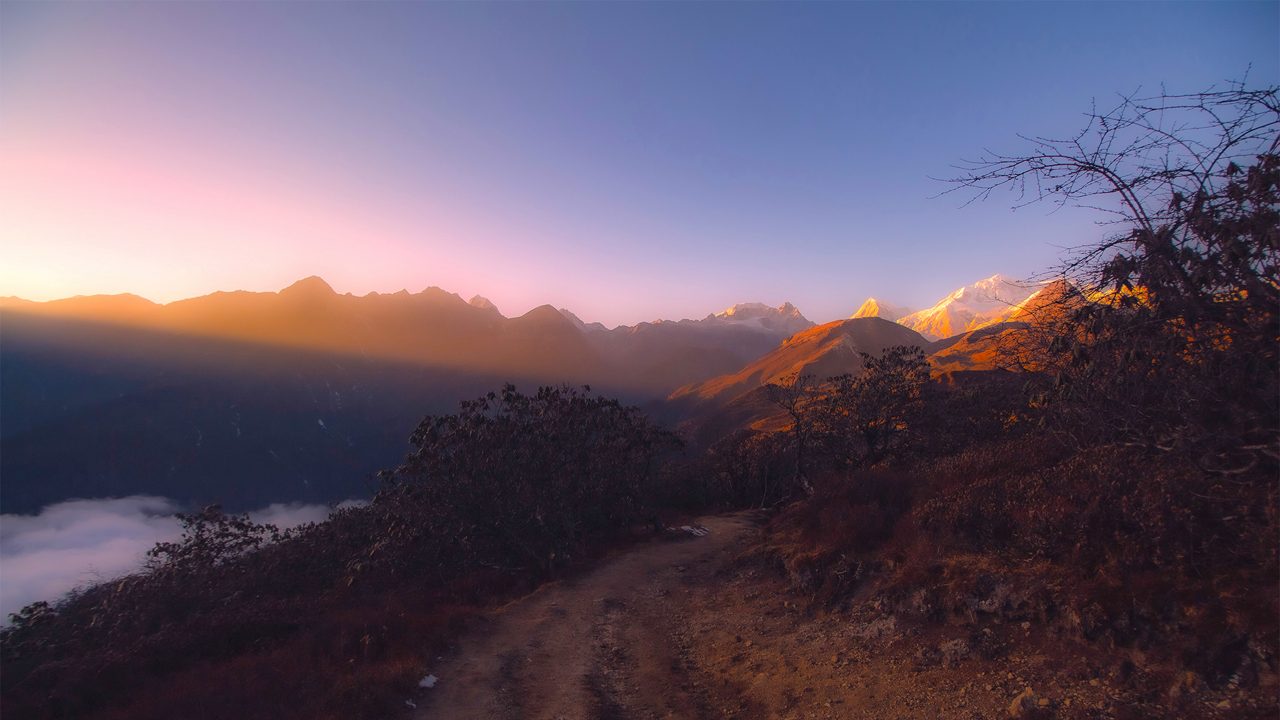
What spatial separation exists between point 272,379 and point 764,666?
15806 centimetres

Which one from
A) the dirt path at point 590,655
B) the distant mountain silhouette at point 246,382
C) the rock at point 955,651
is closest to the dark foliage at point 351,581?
the dirt path at point 590,655

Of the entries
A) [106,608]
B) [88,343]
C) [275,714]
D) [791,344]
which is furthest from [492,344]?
[275,714]

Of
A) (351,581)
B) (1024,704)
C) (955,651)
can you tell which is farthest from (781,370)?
(1024,704)

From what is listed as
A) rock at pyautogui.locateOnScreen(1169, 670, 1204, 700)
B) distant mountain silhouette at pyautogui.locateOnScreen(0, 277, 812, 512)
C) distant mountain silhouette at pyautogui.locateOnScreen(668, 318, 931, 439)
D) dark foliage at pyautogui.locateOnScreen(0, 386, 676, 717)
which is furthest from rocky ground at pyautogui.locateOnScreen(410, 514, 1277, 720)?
distant mountain silhouette at pyautogui.locateOnScreen(0, 277, 812, 512)

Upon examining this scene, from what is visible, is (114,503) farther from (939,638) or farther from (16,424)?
(939,638)

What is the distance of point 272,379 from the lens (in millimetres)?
137625

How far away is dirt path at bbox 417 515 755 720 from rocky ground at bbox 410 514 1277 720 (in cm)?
4

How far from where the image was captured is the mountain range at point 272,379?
116188 mm

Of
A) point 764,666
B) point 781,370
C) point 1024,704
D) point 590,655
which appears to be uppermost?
point 781,370

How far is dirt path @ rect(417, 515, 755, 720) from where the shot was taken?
9977 mm

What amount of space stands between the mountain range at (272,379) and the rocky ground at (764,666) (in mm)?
70890

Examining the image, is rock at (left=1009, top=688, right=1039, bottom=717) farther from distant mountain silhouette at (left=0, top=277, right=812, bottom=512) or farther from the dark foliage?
distant mountain silhouette at (left=0, top=277, right=812, bottom=512)

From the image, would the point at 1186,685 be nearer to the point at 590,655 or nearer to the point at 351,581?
the point at 590,655

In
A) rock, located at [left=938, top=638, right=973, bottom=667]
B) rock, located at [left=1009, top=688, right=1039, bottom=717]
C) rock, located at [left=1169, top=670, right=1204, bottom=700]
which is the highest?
rock, located at [left=1169, top=670, right=1204, bottom=700]
